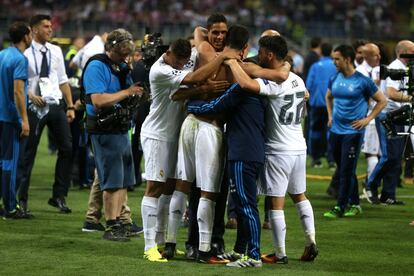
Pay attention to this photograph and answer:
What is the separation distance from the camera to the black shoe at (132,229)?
410 inches

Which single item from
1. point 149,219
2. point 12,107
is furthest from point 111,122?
point 12,107

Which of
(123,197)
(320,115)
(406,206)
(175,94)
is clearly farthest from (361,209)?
(320,115)

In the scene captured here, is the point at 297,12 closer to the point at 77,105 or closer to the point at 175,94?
the point at 77,105

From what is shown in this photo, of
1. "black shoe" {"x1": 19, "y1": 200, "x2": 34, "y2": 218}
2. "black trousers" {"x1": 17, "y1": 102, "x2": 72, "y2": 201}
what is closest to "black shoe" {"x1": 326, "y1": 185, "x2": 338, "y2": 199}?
"black trousers" {"x1": 17, "y1": 102, "x2": 72, "y2": 201}

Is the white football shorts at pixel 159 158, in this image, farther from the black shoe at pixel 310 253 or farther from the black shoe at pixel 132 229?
the black shoe at pixel 310 253

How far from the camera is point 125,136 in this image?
33.3 feet

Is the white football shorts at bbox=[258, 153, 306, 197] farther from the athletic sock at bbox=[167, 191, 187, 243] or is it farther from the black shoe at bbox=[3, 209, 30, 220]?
the black shoe at bbox=[3, 209, 30, 220]

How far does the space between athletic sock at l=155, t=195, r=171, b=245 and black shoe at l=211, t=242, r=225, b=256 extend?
55 cm

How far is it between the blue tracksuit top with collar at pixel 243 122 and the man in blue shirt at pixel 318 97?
9.52m

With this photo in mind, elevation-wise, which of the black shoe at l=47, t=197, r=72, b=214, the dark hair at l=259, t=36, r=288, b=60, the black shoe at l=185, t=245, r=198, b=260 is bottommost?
the black shoe at l=47, t=197, r=72, b=214

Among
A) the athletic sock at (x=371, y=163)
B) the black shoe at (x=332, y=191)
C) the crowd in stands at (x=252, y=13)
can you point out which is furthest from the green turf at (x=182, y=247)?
the crowd in stands at (x=252, y=13)

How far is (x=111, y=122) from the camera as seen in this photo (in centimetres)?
994

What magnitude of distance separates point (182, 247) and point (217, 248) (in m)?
0.65

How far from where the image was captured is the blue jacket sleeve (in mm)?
8602
